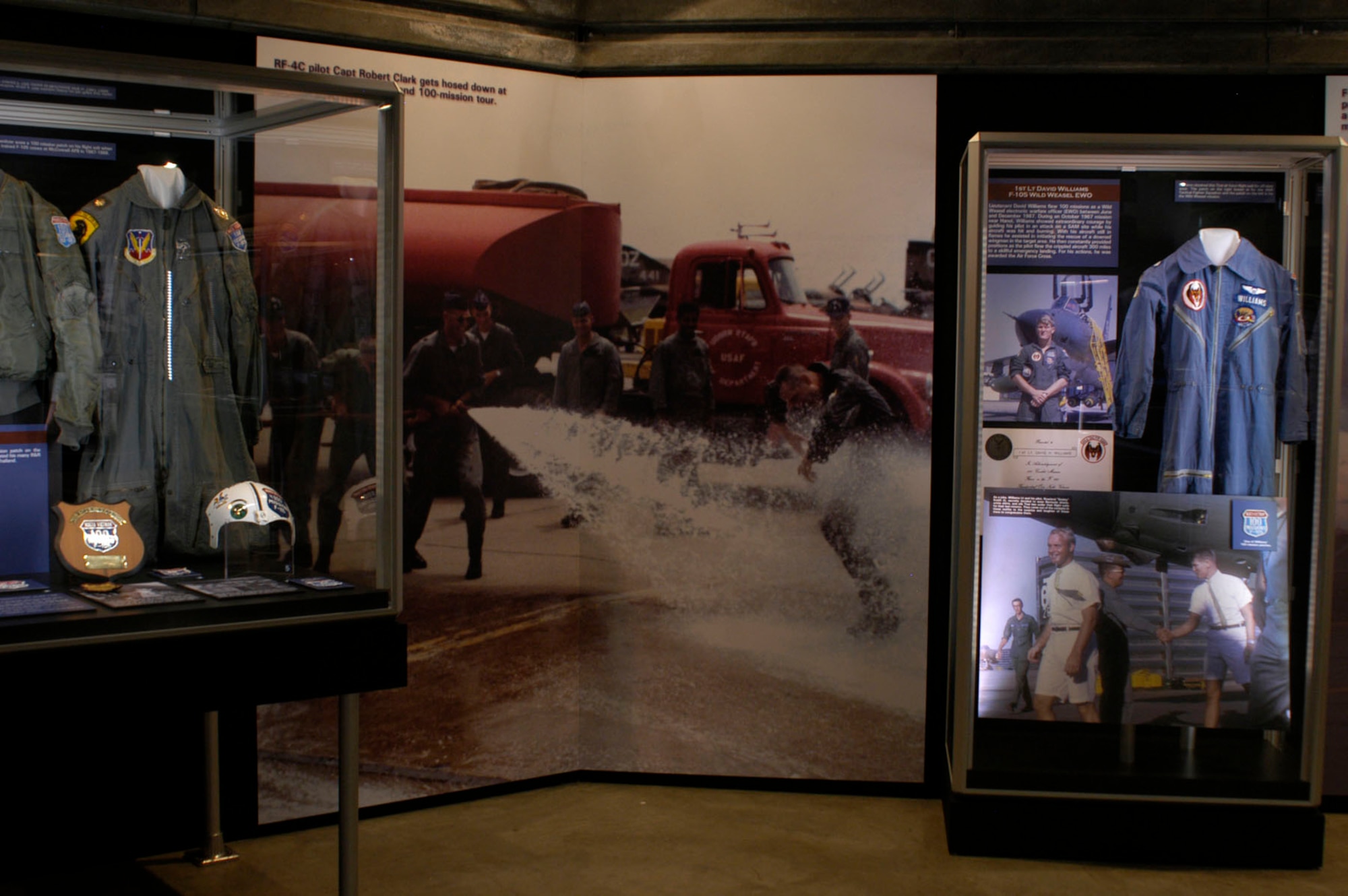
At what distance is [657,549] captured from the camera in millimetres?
4387

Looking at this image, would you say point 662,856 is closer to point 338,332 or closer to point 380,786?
point 380,786

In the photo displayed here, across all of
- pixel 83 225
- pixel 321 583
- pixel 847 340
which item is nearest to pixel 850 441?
pixel 847 340

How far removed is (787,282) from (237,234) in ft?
6.29

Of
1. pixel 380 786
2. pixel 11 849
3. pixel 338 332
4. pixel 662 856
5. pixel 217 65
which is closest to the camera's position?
pixel 217 65

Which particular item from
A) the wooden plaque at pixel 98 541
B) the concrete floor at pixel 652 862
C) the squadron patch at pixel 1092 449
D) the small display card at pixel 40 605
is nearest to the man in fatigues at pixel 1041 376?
the squadron patch at pixel 1092 449

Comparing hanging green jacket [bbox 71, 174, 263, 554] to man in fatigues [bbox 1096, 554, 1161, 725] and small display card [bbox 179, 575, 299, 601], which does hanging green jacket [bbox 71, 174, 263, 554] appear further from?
man in fatigues [bbox 1096, 554, 1161, 725]

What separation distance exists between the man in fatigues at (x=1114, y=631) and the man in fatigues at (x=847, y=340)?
41.4 inches

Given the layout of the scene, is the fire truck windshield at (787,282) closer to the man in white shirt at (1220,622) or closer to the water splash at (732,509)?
the water splash at (732,509)

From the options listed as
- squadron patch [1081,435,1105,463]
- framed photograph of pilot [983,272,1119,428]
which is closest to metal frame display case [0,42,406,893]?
framed photograph of pilot [983,272,1119,428]

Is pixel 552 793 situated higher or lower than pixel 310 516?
lower

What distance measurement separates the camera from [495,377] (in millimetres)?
4207

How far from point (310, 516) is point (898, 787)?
241 centimetres

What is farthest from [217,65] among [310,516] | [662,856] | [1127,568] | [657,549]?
[1127,568]

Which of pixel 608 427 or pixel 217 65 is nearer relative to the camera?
pixel 217 65
